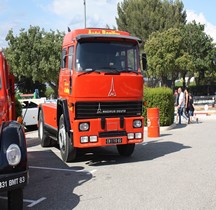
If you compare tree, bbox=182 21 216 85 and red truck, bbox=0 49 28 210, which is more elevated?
tree, bbox=182 21 216 85

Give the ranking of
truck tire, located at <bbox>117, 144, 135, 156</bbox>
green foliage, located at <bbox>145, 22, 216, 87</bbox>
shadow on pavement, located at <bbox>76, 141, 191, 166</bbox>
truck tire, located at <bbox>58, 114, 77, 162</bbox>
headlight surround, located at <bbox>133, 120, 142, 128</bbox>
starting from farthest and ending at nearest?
1. green foliage, located at <bbox>145, 22, 216, 87</bbox>
2. truck tire, located at <bbox>117, 144, 135, 156</bbox>
3. shadow on pavement, located at <bbox>76, 141, 191, 166</bbox>
4. headlight surround, located at <bbox>133, 120, 142, 128</bbox>
5. truck tire, located at <bbox>58, 114, 77, 162</bbox>

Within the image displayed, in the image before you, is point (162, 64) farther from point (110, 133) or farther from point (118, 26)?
point (110, 133)

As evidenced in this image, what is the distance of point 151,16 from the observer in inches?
1889

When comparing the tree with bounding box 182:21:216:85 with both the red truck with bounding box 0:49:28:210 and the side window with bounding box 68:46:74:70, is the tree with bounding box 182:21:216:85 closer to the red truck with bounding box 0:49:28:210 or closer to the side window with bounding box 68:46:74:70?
the side window with bounding box 68:46:74:70

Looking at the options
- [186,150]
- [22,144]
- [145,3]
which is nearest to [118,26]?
[145,3]

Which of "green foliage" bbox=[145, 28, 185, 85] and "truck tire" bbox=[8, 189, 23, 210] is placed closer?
"truck tire" bbox=[8, 189, 23, 210]

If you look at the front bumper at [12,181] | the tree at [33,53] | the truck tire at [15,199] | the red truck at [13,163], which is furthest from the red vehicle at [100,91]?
the tree at [33,53]

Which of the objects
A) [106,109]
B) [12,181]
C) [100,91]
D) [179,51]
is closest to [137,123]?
[106,109]

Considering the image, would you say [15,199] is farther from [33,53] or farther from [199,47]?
[199,47]

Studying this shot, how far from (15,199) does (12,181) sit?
414 mm

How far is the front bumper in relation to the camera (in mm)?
4725

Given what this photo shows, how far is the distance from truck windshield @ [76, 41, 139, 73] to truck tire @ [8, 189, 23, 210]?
394cm

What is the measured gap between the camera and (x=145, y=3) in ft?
162

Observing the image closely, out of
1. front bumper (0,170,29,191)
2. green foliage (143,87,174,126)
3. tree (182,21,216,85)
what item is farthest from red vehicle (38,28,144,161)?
tree (182,21,216,85)
